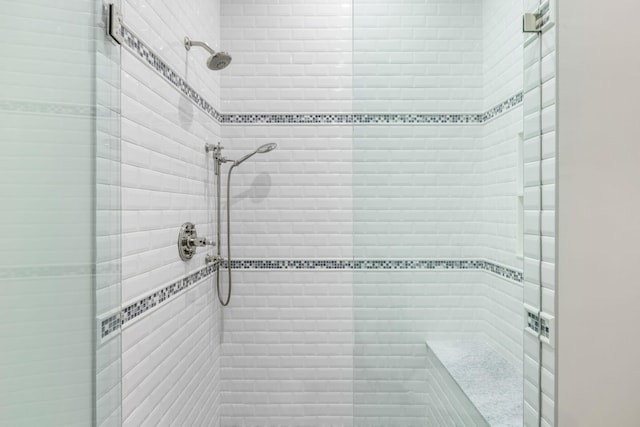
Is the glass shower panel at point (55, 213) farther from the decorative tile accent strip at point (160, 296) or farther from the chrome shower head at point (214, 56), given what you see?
the chrome shower head at point (214, 56)

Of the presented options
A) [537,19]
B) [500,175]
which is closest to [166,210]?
[500,175]

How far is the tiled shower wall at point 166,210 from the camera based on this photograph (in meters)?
1.38

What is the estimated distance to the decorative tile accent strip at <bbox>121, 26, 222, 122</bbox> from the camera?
4.48 ft

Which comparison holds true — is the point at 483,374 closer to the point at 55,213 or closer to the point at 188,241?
the point at 188,241

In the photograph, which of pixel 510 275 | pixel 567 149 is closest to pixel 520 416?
pixel 510 275

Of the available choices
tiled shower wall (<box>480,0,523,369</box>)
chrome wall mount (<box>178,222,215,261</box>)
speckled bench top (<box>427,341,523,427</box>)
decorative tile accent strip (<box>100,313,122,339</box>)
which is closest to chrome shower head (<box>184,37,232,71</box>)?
chrome wall mount (<box>178,222,215,261</box>)

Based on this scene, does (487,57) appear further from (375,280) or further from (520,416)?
(520,416)

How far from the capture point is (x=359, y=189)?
178 cm

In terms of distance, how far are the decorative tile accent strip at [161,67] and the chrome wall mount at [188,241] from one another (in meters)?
0.62

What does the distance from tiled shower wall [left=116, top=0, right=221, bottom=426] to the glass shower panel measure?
29 centimetres

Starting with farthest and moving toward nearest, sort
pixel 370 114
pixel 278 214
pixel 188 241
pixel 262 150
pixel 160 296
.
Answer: pixel 278 214
pixel 262 150
pixel 188 241
pixel 370 114
pixel 160 296

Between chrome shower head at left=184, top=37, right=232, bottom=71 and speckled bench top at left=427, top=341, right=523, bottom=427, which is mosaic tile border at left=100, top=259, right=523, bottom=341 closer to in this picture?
speckled bench top at left=427, top=341, right=523, bottom=427

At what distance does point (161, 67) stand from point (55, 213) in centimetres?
95

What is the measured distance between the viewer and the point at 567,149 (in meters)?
0.97
